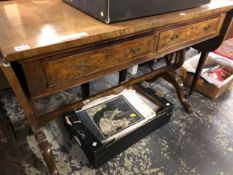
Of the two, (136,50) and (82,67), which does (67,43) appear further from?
(136,50)

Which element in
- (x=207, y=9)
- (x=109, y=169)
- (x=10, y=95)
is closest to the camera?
(x=207, y=9)

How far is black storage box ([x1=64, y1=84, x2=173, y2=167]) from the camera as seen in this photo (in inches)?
41.3

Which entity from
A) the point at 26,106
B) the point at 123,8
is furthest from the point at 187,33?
the point at 26,106

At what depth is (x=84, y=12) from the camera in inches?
33.1

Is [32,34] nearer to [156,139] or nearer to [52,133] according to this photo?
[52,133]

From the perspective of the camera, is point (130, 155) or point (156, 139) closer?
point (130, 155)

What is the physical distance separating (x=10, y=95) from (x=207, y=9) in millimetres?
1595

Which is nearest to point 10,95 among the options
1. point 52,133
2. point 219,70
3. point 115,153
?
point 52,133

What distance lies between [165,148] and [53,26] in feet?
3.29

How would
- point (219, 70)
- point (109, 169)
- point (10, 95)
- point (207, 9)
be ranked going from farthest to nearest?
point (219, 70) < point (10, 95) < point (109, 169) < point (207, 9)

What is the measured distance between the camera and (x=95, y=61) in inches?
29.7

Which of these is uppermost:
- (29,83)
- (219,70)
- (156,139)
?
(29,83)

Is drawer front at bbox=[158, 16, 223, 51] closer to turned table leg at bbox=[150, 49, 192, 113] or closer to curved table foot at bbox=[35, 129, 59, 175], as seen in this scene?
turned table leg at bbox=[150, 49, 192, 113]

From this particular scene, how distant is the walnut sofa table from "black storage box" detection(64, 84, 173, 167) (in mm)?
187
